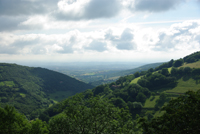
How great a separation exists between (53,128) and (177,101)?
25.5 metres

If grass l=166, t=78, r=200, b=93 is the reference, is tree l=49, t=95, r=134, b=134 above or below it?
above

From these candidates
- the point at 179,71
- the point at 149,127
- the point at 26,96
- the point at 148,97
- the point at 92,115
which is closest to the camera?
the point at 149,127

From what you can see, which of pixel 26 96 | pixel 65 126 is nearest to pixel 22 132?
pixel 65 126

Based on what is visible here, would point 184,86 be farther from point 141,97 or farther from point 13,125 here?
point 13,125

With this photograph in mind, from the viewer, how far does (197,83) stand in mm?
93875

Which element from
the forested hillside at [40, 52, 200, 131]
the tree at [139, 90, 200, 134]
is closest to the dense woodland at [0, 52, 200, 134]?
the tree at [139, 90, 200, 134]

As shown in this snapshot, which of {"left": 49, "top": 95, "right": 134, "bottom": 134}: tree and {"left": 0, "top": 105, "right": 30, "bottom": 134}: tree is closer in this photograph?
{"left": 49, "top": 95, "right": 134, "bottom": 134}: tree

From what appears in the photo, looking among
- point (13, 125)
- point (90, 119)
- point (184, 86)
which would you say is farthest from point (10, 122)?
point (184, 86)

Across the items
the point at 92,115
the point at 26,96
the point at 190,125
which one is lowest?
the point at 26,96

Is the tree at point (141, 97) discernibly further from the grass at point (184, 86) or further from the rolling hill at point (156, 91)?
the grass at point (184, 86)

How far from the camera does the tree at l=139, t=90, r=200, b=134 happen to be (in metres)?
14.4

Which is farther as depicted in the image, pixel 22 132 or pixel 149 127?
pixel 22 132

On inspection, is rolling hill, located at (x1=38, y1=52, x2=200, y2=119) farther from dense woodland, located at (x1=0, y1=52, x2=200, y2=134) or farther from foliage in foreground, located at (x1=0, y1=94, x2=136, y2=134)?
foliage in foreground, located at (x1=0, y1=94, x2=136, y2=134)

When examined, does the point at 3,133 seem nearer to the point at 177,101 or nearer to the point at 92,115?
the point at 92,115
